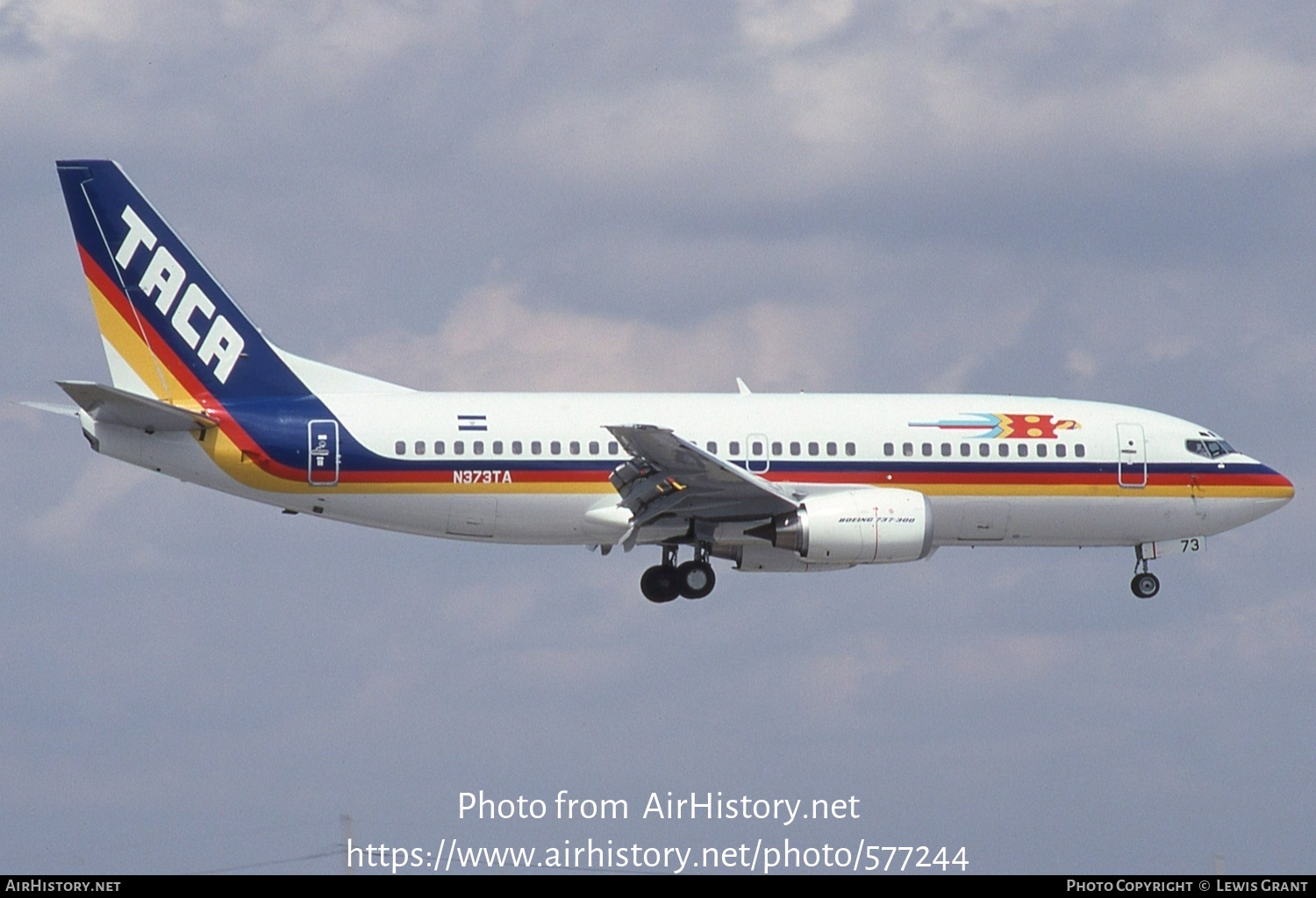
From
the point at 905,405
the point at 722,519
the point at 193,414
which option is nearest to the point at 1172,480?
the point at 905,405

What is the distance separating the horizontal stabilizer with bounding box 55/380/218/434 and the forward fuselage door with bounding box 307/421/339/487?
7.60 ft

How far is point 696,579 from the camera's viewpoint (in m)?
48.3

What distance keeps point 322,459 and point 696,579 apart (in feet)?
30.5

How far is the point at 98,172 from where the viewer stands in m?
49.1

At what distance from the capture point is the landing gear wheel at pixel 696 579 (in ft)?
158

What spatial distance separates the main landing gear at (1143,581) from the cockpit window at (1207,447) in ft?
9.36

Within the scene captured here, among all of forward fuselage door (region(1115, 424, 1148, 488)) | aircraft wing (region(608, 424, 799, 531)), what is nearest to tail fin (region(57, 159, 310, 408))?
aircraft wing (region(608, 424, 799, 531))

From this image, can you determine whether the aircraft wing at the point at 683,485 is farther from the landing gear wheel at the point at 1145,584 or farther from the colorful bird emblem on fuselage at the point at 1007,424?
the landing gear wheel at the point at 1145,584

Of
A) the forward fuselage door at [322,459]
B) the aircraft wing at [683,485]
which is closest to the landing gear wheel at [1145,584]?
the aircraft wing at [683,485]

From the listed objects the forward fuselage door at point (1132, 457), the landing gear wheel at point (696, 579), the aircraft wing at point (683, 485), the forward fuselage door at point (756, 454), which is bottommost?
the landing gear wheel at point (696, 579)

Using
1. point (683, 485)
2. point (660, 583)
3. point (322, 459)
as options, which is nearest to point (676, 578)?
point (660, 583)

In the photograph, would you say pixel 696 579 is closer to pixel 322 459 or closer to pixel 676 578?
pixel 676 578

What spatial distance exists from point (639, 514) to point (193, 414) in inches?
414

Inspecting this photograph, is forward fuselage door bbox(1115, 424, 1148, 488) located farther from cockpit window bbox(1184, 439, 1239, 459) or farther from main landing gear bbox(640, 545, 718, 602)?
main landing gear bbox(640, 545, 718, 602)
